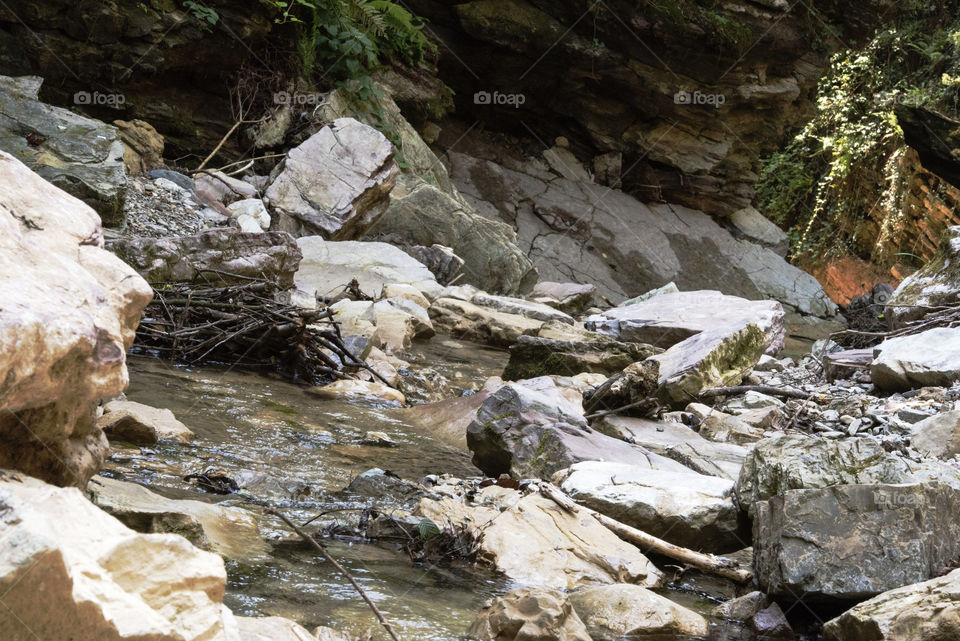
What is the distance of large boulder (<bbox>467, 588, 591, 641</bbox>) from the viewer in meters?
1.90

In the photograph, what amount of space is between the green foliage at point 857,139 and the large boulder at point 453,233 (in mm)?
7541

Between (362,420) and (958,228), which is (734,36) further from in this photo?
(362,420)

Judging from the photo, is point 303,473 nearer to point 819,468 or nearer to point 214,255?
point 819,468

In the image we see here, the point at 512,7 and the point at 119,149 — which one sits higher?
the point at 512,7

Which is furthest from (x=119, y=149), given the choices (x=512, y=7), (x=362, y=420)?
(x=512, y=7)

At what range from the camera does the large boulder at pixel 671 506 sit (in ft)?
9.37

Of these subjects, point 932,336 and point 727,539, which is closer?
point 727,539

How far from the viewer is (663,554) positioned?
9.22 ft

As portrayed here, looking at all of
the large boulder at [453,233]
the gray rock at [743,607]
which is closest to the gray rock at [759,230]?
the large boulder at [453,233]

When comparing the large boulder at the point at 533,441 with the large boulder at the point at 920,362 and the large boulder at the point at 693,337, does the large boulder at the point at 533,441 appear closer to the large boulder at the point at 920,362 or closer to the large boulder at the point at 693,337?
the large boulder at the point at 693,337

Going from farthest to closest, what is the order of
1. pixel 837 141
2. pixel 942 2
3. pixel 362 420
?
pixel 837 141 < pixel 942 2 < pixel 362 420

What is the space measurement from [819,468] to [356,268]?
19.4 feet

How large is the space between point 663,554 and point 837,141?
15.2 m

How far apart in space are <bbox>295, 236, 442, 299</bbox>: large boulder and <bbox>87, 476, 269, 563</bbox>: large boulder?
4718 mm
